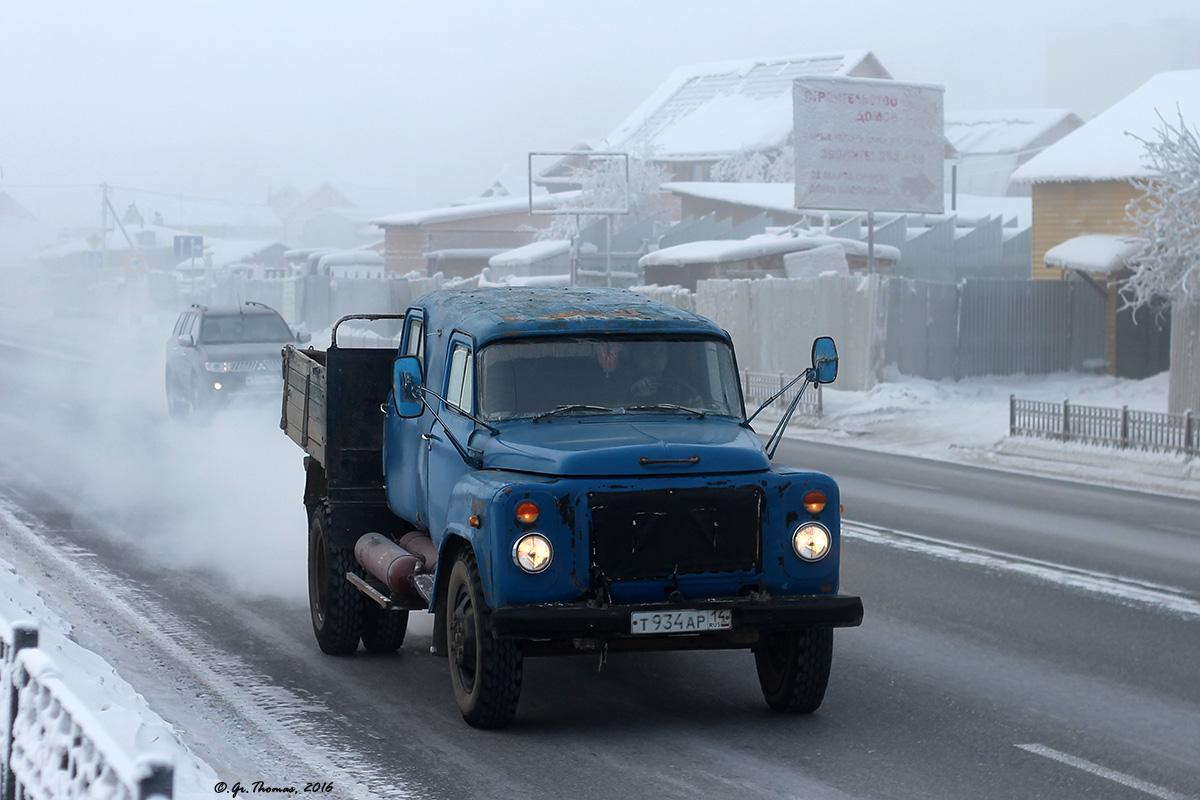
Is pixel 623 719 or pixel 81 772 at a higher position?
pixel 81 772

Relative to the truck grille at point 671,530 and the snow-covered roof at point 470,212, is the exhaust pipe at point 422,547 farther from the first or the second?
the snow-covered roof at point 470,212

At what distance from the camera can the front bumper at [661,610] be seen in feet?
A: 23.5

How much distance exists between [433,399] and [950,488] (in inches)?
454

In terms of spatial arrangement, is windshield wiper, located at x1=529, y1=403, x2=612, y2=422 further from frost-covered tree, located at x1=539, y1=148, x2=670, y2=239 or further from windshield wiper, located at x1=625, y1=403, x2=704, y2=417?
frost-covered tree, located at x1=539, y1=148, x2=670, y2=239

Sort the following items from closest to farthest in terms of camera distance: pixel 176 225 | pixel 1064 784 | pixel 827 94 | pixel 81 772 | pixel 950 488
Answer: pixel 81 772
pixel 1064 784
pixel 950 488
pixel 827 94
pixel 176 225

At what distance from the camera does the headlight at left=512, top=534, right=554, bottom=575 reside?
730 centimetres

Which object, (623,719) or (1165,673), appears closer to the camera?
(623,719)

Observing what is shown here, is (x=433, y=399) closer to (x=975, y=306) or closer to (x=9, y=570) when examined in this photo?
(x=9, y=570)

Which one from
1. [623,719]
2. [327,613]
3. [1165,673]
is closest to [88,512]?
[327,613]

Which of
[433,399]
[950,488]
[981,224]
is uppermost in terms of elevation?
[981,224]

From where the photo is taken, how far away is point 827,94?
38.8 metres

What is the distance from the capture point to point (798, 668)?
7941 millimetres

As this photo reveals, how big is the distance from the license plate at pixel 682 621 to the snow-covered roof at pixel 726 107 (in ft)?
270

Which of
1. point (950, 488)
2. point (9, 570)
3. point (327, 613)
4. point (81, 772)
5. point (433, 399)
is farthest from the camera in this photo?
point (950, 488)
